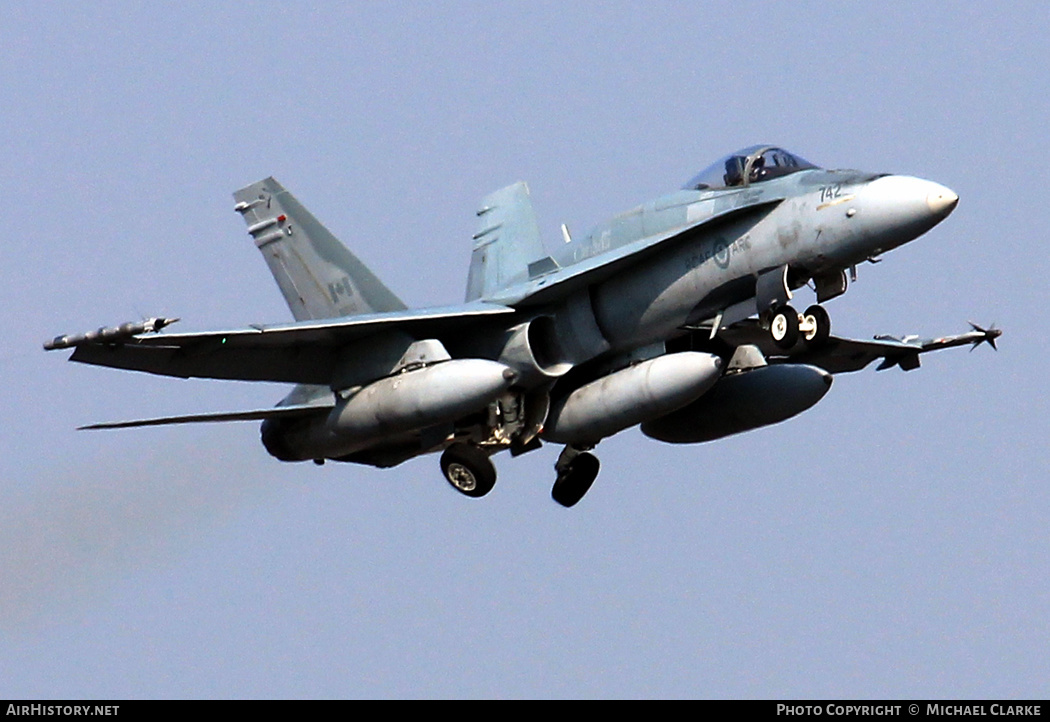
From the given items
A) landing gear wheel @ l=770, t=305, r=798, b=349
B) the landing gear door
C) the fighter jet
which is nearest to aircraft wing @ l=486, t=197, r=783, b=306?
the fighter jet

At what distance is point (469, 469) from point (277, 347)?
2.37 meters

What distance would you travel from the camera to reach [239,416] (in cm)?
1934

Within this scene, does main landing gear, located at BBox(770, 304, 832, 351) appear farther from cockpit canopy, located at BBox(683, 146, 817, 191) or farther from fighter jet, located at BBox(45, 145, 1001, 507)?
cockpit canopy, located at BBox(683, 146, 817, 191)

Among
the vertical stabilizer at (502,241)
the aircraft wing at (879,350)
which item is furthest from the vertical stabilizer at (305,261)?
the aircraft wing at (879,350)

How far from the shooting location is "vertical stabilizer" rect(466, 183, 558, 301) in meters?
22.2

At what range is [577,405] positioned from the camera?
1908cm

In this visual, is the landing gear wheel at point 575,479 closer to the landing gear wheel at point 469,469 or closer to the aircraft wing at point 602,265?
the landing gear wheel at point 469,469

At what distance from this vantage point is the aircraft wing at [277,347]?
18469 millimetres

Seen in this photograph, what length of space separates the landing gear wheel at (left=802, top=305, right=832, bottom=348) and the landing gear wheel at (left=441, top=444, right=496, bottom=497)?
3770 mm
